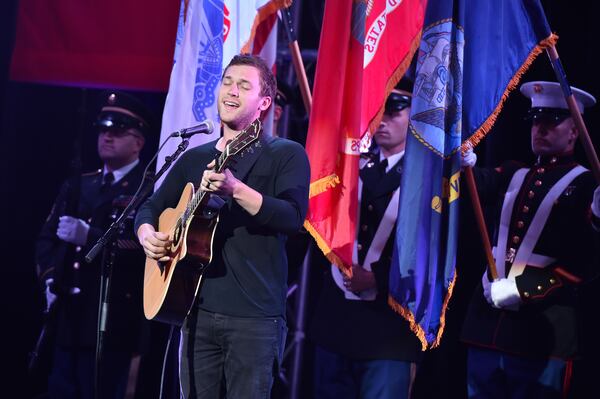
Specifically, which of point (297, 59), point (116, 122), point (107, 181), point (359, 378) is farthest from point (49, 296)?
point (297, 59)

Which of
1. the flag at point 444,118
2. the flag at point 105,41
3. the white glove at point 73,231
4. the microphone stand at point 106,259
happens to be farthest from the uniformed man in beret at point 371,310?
the flag at point 105,41

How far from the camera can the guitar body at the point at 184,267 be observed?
2.84 m

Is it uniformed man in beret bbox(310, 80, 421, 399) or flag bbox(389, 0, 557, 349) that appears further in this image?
uniformed man in beret bbox(310, 80, 421, 399)

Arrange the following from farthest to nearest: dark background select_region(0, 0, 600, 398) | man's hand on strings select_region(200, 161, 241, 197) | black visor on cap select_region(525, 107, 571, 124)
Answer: dark background select_region(0, 0, 600, 398) → black visor on cap select_region(525, 107, 571, 124) → man's hand on strings select_region(200, 161, 241, 197)

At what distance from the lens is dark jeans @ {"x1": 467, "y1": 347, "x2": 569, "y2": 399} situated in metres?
3.88

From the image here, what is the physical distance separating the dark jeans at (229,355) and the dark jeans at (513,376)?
1528 millimetres

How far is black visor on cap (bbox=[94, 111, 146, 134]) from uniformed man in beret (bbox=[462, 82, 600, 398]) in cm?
246

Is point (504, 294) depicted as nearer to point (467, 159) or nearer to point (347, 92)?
point (467, 159)

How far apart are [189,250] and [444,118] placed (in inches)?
62.7

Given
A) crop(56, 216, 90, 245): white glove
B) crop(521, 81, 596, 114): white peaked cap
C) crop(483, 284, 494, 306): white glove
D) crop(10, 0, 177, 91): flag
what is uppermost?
crop(10, 0, 177, 91): flag

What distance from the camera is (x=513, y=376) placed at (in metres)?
3.98

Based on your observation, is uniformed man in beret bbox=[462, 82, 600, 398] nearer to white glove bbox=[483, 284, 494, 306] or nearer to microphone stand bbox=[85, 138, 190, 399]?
white glove bbox=[483, 284, 494, 306]

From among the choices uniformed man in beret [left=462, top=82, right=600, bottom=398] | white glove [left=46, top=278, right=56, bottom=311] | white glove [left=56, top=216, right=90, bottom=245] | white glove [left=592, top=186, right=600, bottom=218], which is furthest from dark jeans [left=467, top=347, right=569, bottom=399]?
white glove [left=46, top=278, right=56, bottom=311]

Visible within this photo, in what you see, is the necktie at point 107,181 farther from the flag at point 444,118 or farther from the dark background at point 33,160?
the flag at point 444,118
